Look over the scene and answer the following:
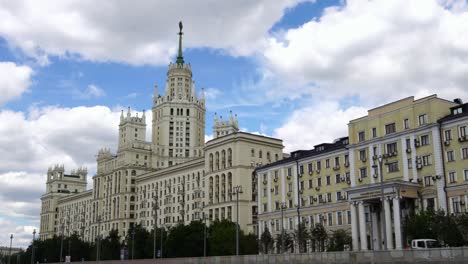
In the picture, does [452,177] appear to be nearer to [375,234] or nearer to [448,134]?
[448,134]

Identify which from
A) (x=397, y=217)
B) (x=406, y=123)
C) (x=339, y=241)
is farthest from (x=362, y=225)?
(x=406, y=123)

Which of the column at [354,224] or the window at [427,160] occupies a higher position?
the window at [427,160]

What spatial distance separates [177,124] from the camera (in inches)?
7515

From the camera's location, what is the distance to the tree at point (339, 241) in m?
76.1

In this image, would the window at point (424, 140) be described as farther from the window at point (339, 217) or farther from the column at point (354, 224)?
the window at point (339, 217)

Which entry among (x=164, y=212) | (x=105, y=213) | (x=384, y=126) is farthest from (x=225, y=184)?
(x=105, y=213)

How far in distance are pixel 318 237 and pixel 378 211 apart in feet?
38.4

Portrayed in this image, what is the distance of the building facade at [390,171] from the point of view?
6875 cm

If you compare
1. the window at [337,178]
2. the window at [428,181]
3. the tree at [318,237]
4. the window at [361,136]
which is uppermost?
the window at [361,136]

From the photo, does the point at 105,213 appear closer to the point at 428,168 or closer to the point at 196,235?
the point at 196,235

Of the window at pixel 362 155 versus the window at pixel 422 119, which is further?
the window at pixel 362 155

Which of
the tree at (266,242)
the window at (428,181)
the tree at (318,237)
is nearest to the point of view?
the window at (428,181)

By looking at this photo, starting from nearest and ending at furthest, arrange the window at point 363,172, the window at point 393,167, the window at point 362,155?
the window at point 393,167, the window at point 363,172, the window at point 362,155

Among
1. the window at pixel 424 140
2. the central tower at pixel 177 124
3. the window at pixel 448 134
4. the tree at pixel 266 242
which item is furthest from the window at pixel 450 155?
the central tower at pixel 177 124
